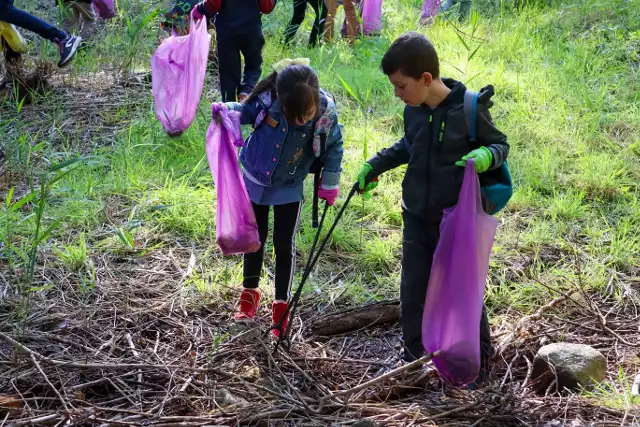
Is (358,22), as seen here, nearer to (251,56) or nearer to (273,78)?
(251,56)

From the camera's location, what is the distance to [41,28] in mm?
5395

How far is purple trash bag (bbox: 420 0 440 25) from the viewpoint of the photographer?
6.62m

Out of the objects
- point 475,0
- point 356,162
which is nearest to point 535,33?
point 475,0

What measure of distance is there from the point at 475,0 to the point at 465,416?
5484mm

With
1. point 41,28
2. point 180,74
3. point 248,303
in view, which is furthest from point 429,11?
point 248,303

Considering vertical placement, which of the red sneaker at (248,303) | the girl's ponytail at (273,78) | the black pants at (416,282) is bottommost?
the red sneaker at (248,303)

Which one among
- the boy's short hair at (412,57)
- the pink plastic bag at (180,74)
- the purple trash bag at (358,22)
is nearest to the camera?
the boy's short hair at (412,57)

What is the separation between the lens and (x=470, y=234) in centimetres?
254

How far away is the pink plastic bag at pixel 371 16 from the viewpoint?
21.8ft

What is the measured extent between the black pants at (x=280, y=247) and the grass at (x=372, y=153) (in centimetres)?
29

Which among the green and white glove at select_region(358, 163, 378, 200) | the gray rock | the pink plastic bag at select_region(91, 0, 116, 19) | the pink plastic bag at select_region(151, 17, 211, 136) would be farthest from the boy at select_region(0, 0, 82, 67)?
the gray rock

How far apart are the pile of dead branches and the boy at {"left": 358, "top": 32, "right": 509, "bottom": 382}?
36cm

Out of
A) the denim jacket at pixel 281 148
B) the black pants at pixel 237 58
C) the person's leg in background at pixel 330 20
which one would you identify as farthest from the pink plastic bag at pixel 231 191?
the person's leg in background at pixel 330 20

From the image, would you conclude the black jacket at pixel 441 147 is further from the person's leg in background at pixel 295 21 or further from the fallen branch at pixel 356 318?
the person's leg in background at pixel 295 21
